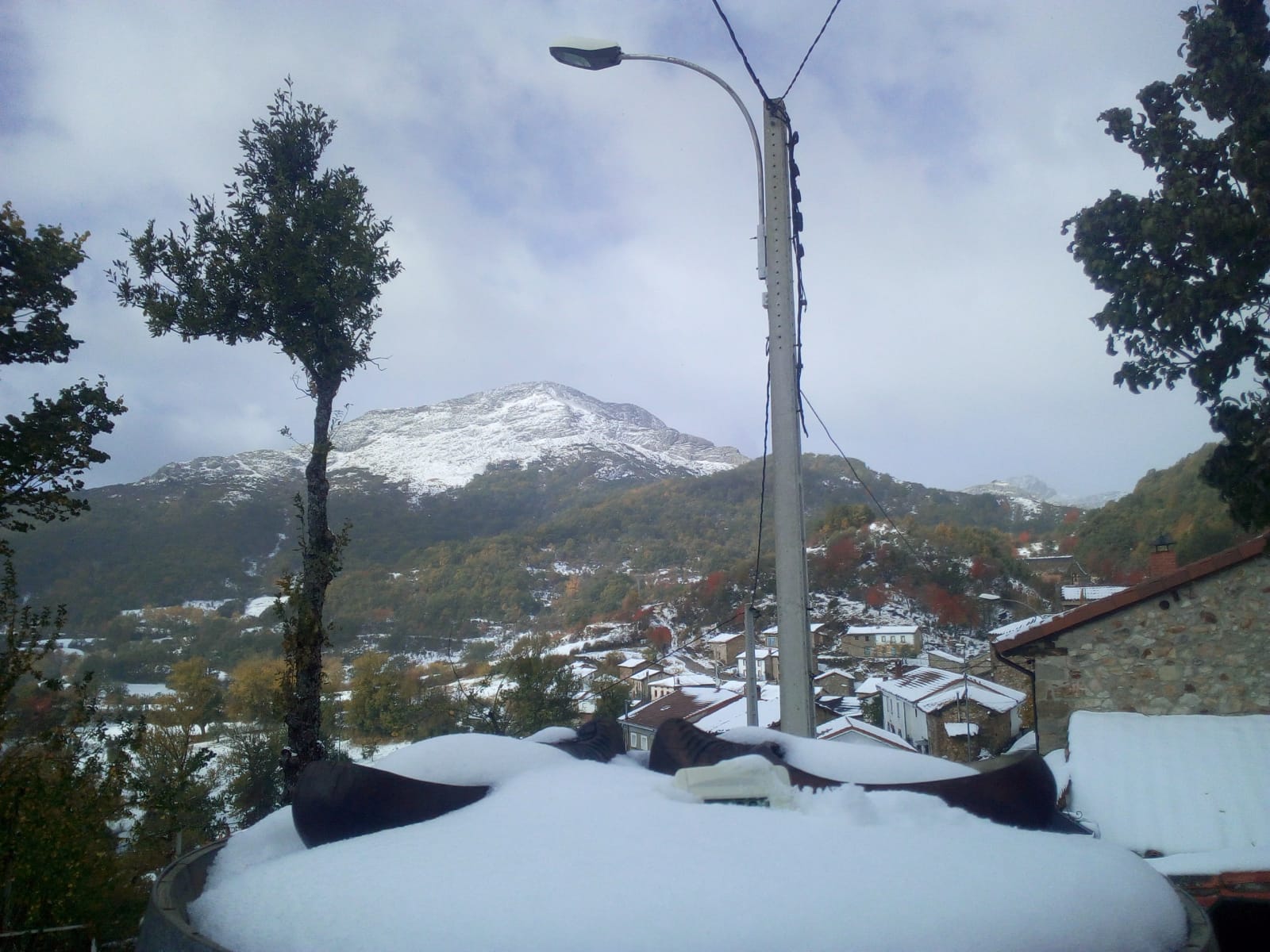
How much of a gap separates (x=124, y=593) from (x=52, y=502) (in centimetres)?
4269

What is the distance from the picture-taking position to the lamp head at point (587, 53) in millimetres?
4785

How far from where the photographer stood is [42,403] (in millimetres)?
7848

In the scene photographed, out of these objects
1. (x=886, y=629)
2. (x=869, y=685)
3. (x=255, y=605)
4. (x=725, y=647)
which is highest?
(x=255, y=605)

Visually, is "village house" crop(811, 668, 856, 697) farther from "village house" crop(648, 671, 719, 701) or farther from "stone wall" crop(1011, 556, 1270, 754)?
"stone wall" crop(1011, 556, 1270, 754)

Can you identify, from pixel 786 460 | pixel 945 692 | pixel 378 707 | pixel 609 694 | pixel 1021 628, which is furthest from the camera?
pixel 378 707

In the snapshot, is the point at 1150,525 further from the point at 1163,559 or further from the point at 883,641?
the point at 1163,559

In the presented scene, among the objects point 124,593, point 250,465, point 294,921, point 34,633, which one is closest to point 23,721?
point 34,633

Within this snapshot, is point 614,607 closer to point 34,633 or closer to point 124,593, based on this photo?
point 124,593

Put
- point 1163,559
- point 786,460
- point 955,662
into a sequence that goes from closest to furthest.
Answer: point 786,460 → point 1163,559 → point 955,662

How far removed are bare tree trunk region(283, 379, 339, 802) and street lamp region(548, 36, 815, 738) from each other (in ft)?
19.2

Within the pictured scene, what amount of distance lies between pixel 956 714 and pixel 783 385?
700 inches

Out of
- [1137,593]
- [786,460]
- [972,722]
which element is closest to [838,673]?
[972,722]

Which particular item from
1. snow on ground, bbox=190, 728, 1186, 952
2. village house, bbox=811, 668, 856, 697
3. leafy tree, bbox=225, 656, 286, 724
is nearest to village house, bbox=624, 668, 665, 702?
village house, bbox=811, 668, 856, 697

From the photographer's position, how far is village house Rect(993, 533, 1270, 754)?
8727 millimetres
